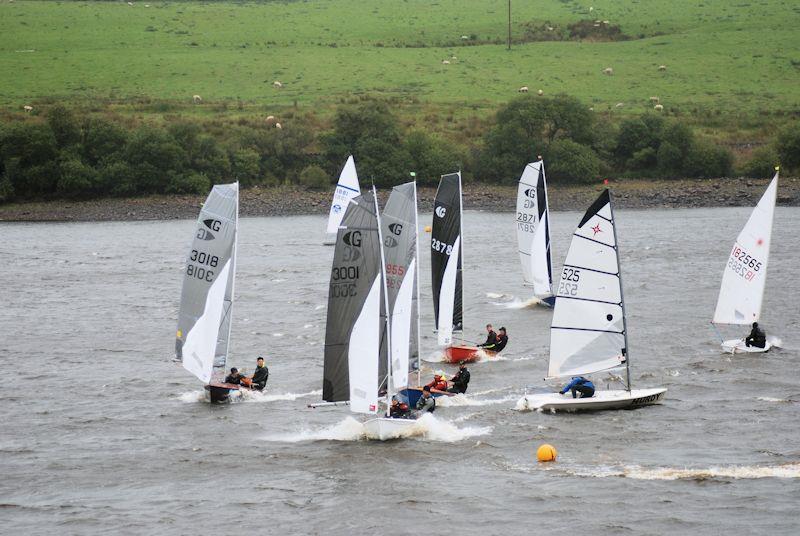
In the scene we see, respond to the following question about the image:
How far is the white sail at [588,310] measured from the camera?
1339 inches

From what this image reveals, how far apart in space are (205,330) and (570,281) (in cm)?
1222

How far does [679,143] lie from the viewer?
109m

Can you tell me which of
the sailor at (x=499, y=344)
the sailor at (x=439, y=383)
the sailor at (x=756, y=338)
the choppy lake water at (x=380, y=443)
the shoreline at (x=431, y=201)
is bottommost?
the choppy lake water at (x=380, y=443)

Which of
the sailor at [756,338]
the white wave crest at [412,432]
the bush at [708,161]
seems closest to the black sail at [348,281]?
the white wave crest at [412,432]

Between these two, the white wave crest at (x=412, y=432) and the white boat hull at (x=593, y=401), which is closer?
the white wave crest at (x=412, y=432)

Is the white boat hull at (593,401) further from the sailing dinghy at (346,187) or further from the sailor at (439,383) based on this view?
the sailing dinghy at (346,187)

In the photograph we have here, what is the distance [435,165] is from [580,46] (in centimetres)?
5490

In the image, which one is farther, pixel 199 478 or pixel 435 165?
pixel 435 165

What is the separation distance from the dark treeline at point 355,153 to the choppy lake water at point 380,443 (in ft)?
175

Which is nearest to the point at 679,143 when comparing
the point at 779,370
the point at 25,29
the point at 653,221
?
the point at 653,221

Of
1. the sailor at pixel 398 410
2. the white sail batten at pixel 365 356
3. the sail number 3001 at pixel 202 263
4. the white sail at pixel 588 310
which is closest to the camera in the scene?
the white sail batten at pixel 365 356

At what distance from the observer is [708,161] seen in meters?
109

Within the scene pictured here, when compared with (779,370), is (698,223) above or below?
above

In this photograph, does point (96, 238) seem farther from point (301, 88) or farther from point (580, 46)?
point (580, 46)
